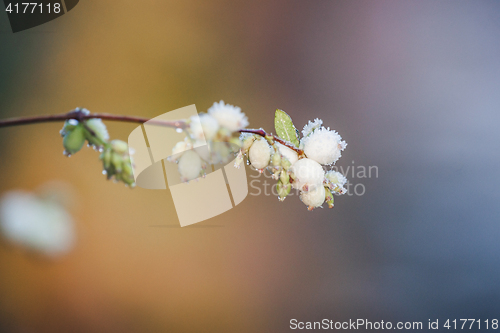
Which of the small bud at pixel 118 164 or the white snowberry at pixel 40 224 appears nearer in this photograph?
the small bud at pixel 118 164

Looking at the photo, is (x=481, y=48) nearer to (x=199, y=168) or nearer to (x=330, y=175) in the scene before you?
(x=330, y=175)

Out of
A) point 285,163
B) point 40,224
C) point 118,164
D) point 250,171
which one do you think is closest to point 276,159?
point 285,163

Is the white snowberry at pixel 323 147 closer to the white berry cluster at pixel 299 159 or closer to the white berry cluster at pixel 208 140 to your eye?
the white berry cluster at pixel 299 159

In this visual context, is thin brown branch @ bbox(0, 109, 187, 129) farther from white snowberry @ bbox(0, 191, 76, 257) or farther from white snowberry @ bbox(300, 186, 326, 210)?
white snowberry @ bbox(0, 191, 76, 257)

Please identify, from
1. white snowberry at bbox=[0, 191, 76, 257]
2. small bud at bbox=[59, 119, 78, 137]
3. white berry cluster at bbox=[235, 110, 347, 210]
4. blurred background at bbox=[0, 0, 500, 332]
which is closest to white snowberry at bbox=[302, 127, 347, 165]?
white berry cluster at bbox=[235, 110, 347, 210]

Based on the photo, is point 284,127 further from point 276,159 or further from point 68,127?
point 68,127

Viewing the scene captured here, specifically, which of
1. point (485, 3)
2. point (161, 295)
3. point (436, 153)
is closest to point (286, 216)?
point (161, 295)

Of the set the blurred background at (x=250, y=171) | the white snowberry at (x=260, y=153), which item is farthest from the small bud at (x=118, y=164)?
the blurred background at (x=250, y=171)
